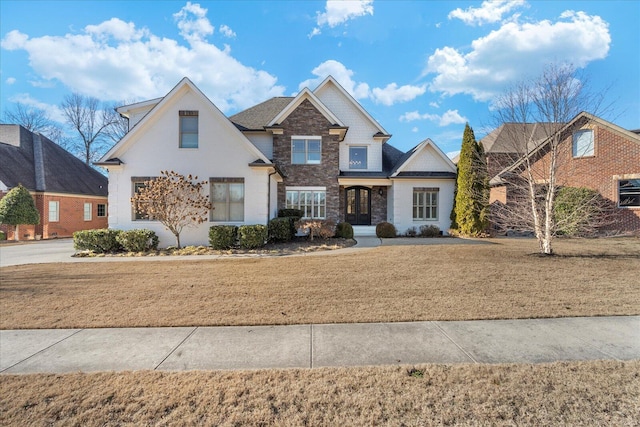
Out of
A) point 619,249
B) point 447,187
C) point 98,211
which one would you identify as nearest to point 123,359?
point 619,249

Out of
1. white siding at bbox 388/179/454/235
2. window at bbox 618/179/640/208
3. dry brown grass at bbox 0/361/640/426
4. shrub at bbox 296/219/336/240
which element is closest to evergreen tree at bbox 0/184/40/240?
shrub at bbox 296/219/336/240

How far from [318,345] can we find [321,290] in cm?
258

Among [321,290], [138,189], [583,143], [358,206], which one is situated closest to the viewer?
[321,290]

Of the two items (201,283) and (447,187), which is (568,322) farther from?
(447,187)

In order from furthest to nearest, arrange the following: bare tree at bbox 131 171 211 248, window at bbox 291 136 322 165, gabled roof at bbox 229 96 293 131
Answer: gabled roof at bbox 229 96 293 131 < window at bbox 291 136 322 165 < bare tree at bbox 131 171 211 248

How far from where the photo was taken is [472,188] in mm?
15969

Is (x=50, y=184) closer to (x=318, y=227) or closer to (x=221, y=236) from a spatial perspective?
(x=221, y=236)

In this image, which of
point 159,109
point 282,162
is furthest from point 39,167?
point 282,162

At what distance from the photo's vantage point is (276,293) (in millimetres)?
6547

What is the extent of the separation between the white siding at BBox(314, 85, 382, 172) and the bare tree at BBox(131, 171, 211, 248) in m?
9.48

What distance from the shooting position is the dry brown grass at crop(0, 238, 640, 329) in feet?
17.4

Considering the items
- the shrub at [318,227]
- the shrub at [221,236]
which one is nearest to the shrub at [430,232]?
the shrub at [318,227]

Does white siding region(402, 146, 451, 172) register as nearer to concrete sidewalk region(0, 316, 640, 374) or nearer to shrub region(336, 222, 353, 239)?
shrub region(336, 222, 353, 239)

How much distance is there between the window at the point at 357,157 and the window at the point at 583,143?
11.8 meters
